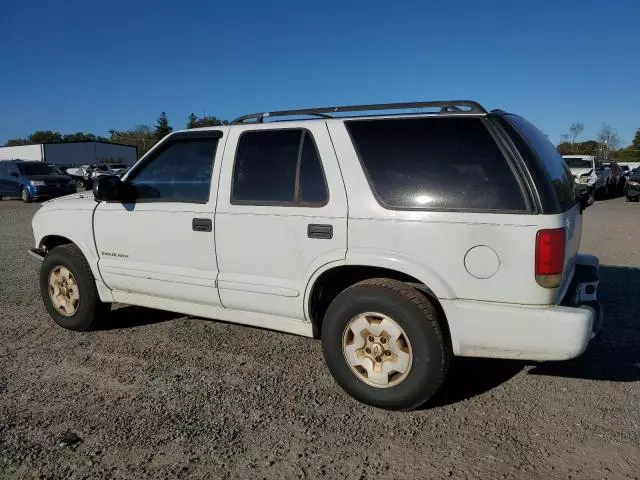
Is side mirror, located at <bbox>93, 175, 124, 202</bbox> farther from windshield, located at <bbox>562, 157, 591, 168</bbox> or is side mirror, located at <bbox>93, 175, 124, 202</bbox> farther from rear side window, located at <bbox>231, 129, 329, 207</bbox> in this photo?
windshield, located at <bbox>562, 157, 591, 168</bbox>

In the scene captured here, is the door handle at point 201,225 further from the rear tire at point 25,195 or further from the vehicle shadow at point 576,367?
the rear tire at point 25,195

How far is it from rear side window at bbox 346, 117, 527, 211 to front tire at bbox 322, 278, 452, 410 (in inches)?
22.5

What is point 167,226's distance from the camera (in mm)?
4152

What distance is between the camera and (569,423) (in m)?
3.20

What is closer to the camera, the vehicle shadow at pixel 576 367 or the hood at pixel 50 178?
the vehicle shadow at pixel 576 367

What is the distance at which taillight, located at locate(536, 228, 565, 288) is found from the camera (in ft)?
9.55

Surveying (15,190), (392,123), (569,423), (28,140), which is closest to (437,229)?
(392,123)

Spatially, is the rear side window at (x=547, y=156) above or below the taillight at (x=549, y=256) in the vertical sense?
above

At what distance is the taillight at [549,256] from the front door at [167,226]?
2.22 metres

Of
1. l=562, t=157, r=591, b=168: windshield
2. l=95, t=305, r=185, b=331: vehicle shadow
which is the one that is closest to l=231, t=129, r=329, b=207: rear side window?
l=95, t=305, r=185, b=331: vehicle shadow

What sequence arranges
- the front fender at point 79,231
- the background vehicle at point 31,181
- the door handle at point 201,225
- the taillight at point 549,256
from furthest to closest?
1. the background vehicle at point 31,181
2. the front fender at point 79,231
3. the door handle at point 201,225
4. the taillight at point 549,256

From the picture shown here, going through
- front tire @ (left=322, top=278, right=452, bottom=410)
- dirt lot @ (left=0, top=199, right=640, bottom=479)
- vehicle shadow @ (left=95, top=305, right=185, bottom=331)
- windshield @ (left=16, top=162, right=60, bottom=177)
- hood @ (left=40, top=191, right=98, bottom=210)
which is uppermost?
windshield @ (left=16, top=162, right=60, bottom=177)

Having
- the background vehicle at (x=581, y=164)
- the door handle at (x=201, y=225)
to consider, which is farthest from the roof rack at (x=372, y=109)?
the background vehicle at (x=581, y=164)

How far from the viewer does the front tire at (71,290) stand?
4.72m
